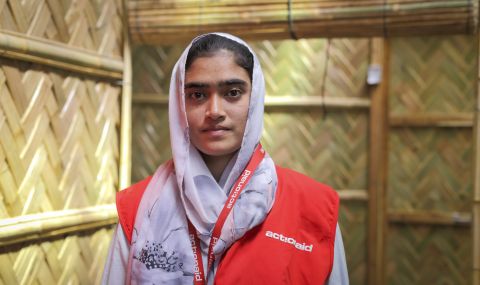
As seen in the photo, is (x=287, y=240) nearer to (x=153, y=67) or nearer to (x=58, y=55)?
(x=58, y=55)

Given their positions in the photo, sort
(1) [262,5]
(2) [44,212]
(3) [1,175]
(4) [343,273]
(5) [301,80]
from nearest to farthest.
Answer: (4) [343,273], (3) [1,175], (2) [44,212], (1) [262,5], (5) [301,80]

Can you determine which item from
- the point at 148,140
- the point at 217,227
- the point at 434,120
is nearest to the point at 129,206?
the point at 217,227

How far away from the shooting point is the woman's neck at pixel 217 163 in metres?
1.33

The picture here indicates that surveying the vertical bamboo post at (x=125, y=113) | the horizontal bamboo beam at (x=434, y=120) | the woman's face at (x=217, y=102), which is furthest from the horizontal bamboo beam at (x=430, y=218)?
the woman's face at (x=217, y=102)

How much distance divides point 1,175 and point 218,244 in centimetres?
72

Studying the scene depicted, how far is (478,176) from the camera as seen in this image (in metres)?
1.72

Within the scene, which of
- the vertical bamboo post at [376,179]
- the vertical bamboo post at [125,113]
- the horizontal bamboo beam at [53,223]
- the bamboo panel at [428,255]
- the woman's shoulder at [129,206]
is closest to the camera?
the woman's shoulder at [129,206]

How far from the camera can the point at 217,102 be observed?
1.25 m

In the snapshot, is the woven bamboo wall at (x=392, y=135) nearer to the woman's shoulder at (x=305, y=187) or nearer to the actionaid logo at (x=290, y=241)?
the woman's shoulder at (x=305, y=187)

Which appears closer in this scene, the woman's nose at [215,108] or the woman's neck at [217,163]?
the woman's nose at [215,108]

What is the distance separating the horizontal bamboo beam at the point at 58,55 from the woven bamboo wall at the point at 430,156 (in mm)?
1975

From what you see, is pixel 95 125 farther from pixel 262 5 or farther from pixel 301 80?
pixel 301 80

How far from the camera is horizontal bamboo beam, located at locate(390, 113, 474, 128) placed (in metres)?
3.11

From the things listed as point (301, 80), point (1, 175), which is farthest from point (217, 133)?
point (301, 80)
